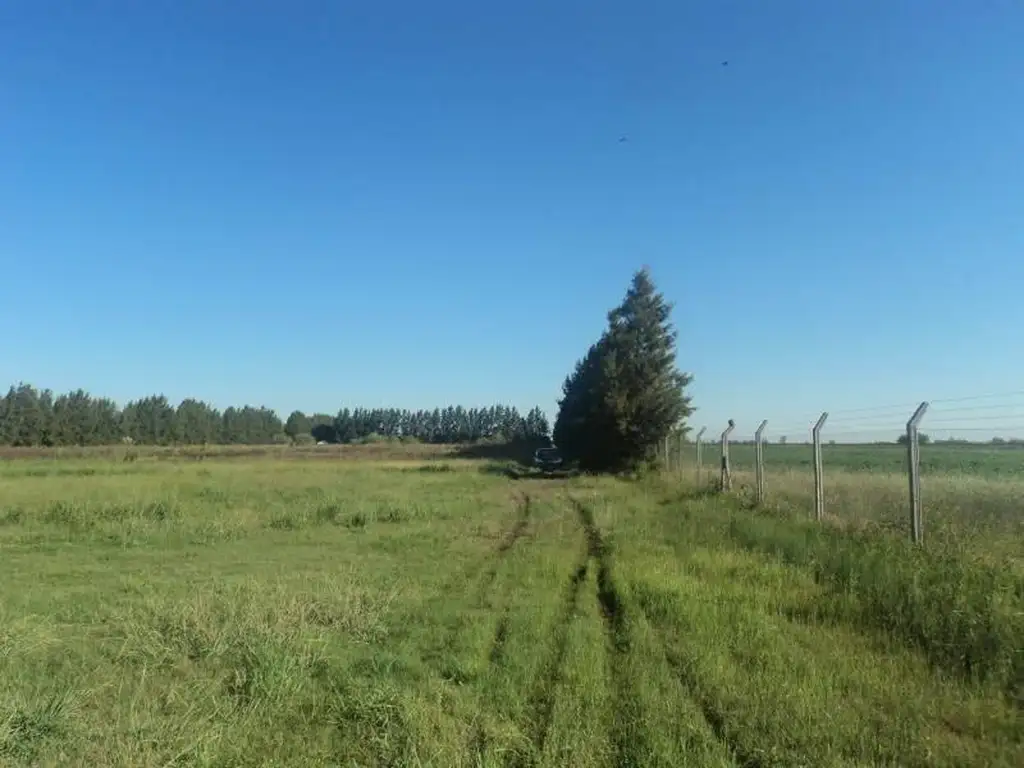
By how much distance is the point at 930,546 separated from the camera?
30.8ft

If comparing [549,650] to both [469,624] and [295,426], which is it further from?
[295,426]

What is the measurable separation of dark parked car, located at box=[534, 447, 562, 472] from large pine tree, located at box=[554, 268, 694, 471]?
24.1 feet

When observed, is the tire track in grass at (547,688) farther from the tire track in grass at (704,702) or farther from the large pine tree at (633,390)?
the large pine tree at (633,390)

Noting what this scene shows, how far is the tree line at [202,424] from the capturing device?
109m

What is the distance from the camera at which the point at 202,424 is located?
145375 mm

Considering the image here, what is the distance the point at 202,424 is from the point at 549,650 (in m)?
150

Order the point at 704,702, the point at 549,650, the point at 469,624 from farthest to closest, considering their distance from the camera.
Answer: the point at 469,624, the point at 549,650, the point at 704,702

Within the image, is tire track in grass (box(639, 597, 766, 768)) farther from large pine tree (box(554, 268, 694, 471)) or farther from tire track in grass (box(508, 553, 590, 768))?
large pine tree (box(554, 268, 694, 471))

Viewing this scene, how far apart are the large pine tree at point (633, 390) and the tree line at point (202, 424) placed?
4563cm

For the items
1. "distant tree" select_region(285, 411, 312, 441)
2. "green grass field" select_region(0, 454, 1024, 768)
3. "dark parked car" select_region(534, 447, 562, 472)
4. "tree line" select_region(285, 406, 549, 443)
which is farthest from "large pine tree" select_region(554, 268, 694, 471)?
"distant tree" select_region(285, 411, 312, 441)

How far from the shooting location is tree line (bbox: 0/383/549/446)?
10929cm

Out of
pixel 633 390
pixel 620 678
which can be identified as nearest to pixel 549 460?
pixel 633 390

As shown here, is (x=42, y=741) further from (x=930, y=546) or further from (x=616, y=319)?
→ (x=616, y=319)

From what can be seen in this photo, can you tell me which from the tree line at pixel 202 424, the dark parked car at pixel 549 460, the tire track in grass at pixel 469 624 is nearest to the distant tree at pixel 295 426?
the tree line at pixel 202 424
